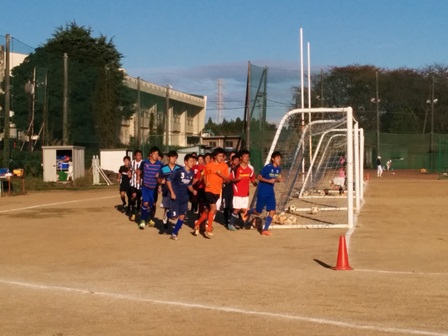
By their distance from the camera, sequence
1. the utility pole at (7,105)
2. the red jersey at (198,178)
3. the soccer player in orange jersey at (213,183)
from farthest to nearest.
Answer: the utility pole at (7,105), the red jersey at (198,178), the soccer player in orange jersey at (213,183)

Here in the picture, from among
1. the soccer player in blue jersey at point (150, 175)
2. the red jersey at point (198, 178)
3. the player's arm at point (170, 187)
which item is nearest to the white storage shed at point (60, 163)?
the red jersey at point (198, 178)

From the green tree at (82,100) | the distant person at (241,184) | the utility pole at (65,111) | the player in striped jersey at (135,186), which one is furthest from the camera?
the green tree at (82,100)

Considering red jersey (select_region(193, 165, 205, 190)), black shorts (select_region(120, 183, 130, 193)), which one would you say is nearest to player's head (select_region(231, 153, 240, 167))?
red jersey (select_region(193, 165, 205, 190))

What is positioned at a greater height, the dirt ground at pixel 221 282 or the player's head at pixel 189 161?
the player's head at pixel 189 161

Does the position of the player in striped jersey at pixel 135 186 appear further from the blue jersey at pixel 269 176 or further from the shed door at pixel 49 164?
the shed door at pixel 49 164

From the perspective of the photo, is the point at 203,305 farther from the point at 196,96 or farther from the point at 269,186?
the point at 196,96

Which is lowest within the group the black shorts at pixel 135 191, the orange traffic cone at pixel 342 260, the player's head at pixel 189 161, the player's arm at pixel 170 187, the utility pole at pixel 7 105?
the orange traffic cone at pixel 342 260

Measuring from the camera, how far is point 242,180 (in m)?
16.3

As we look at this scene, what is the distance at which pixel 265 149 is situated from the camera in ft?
117

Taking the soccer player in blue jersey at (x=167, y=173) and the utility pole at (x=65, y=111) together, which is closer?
the soccer player in blue jersey at (x=167, y=173)

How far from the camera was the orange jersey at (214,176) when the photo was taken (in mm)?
15031

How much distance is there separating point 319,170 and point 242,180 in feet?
35.3

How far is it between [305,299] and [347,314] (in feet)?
3.01

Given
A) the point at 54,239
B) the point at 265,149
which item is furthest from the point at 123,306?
the point at 265,149
